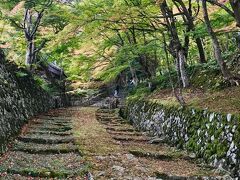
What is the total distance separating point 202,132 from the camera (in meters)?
8.98

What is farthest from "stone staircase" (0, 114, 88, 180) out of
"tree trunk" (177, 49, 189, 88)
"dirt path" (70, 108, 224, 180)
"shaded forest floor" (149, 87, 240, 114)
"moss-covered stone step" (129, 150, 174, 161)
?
"tree trunk" (177, 49, 189, 88)

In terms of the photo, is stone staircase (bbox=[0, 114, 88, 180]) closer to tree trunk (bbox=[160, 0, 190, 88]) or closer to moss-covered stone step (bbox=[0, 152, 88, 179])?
moss-covered stone step (bbox=[0, 152, 88, 179])

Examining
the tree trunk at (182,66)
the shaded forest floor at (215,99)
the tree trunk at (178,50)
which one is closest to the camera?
the shaded forest floor at (215,99)

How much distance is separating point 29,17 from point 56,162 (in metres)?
12.4

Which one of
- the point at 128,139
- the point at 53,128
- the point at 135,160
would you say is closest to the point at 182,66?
the point at 128,139

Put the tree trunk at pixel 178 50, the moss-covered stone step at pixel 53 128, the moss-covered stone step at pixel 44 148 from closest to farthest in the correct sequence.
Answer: the moss-covered stone step at pixel 44 148 → the tree trunk at pixel 178 50 → the moss-covered stone step at pixel 53 128

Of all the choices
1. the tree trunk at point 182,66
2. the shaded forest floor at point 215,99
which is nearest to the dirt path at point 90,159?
the shaded forest floor at point 215,99

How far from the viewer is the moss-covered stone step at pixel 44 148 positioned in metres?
9.62

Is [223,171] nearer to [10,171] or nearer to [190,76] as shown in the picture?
[10,171]

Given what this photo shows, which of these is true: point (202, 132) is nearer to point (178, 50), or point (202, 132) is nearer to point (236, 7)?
point (236, 7)

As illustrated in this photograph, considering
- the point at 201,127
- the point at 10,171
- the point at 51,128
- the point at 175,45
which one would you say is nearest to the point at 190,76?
the point at 175,45

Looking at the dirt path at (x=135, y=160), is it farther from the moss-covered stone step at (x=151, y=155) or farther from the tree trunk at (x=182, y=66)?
the tree trunk at (x=182, y=66)

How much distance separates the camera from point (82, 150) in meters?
9.46

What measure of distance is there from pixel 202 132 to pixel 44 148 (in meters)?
4.92
